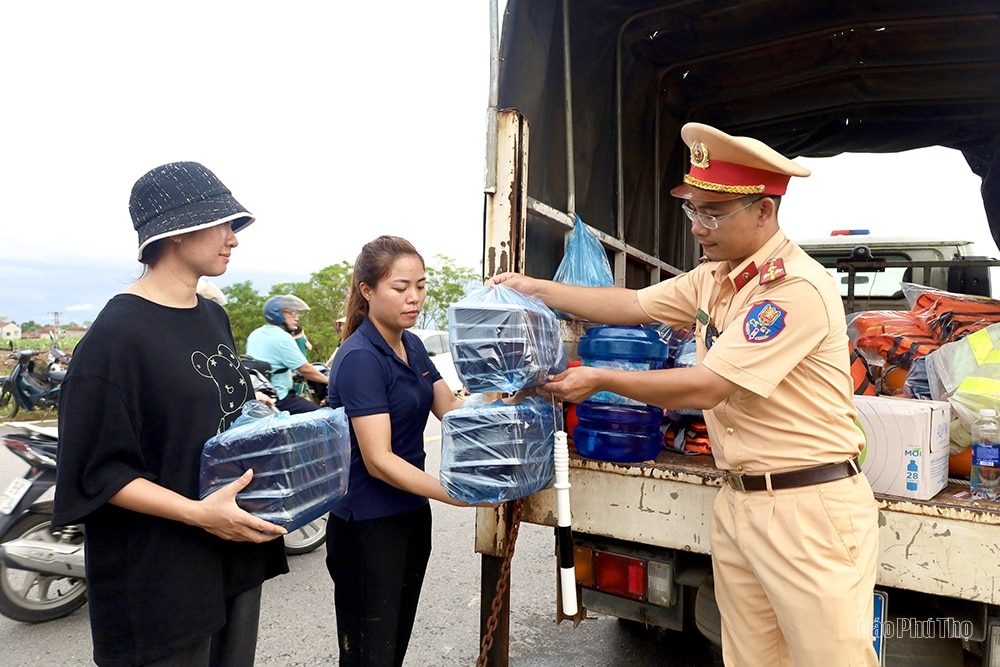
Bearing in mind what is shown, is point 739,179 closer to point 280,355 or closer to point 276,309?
point 280,355

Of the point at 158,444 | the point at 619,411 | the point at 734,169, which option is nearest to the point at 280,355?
the point at 619,411

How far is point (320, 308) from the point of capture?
2391 centimetres

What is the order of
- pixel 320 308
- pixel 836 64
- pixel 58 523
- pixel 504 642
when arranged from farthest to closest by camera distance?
1. pixel 320 308
2. pixel 836 64
3. pixel 504 642
4. pixel 58 523

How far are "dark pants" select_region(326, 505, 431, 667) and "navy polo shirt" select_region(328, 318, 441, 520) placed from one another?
0.16 ft

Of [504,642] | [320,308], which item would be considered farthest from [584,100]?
[320,308]

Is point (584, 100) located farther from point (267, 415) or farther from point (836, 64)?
point (267, 415)

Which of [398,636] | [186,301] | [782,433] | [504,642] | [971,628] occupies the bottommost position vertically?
[504,642]

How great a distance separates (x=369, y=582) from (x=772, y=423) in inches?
49.0

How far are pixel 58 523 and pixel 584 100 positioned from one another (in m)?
2.66

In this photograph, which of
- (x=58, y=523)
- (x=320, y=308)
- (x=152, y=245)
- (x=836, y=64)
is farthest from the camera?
(x=320, y=308)

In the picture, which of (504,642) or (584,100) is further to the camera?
(584,100)

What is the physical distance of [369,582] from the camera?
6.57 ft

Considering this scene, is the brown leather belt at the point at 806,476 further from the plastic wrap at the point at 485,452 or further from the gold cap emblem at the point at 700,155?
the gold cap emblem at the point at 700,155

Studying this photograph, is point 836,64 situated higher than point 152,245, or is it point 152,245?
point 836,64
